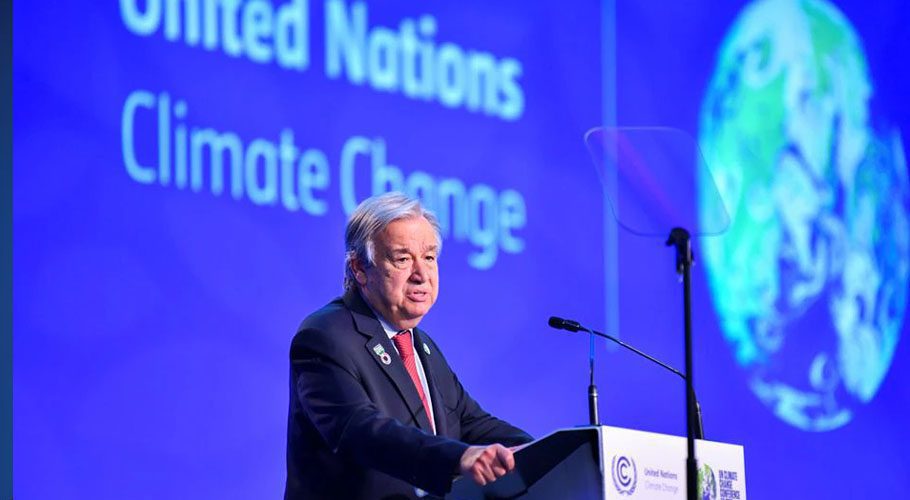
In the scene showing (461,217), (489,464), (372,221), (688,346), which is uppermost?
(461,217)

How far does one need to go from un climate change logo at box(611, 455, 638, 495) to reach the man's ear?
3.12 ft

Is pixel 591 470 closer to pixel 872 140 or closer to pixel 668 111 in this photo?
pixel 668 111

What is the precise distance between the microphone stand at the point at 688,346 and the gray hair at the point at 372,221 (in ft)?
2.61

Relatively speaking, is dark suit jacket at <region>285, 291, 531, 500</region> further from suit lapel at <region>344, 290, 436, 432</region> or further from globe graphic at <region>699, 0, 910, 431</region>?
globe graphic at <region>699, 0, 910, 431</region>

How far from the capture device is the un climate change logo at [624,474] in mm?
2973

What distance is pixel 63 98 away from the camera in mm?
4367

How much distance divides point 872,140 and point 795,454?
69.8 inches

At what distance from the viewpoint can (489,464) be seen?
2.91 meters

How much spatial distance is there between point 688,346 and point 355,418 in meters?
0.82

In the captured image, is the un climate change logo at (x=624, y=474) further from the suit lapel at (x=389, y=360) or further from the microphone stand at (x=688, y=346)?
the suit lapel at (x=389, y=360)

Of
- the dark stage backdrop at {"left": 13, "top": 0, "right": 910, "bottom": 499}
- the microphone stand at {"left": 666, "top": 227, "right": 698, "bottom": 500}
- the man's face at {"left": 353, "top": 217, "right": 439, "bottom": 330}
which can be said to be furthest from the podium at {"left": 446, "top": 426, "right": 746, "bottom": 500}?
the dark stage backdrop at {"left": 13, "top": 0, "right": 910, "bottom": 499}

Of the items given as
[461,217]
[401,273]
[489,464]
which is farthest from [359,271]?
[461,217]

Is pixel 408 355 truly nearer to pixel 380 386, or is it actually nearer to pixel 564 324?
pixel 380 386

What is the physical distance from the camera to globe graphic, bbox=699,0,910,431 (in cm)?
659
